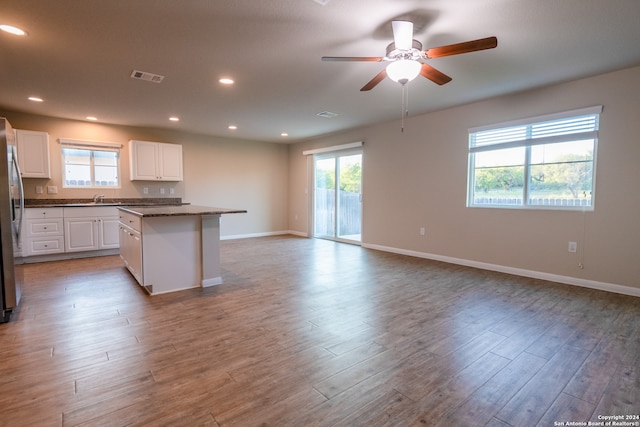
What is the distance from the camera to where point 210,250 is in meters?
3.72

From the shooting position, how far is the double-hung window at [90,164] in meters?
5.57

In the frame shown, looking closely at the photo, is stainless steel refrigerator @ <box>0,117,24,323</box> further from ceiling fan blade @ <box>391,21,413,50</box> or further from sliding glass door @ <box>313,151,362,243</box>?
sliding glass door @ <box>313,151,362,243</box>

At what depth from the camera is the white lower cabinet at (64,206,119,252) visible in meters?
5.15

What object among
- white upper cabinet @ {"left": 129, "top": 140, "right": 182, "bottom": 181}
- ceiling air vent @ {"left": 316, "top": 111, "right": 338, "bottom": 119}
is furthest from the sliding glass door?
white upper cabinet @ {"left": 129, "top": 140, "right": 182, "bottom": 181}

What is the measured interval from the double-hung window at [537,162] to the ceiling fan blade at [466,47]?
244 centimetres

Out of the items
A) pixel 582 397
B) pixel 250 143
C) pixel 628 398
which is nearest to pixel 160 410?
pixel 582 397

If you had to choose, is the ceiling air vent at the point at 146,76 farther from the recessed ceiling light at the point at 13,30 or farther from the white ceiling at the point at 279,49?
the recessed ceiling light at the point at 13,30

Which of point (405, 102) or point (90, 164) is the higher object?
point (405, 102)

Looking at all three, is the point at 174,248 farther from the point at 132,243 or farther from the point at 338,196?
the point at 338,196

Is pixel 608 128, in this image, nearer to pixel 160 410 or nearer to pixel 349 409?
pixel 349 409

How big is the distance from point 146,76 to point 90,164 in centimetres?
333

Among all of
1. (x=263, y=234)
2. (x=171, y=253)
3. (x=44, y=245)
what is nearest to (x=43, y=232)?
(x=44, y=245)

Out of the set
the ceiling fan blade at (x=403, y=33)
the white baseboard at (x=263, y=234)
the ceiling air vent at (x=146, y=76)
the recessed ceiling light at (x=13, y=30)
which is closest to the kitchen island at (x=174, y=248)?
the ceiling air vent at (x=146, y=76)

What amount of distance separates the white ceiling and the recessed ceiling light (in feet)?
0.23
